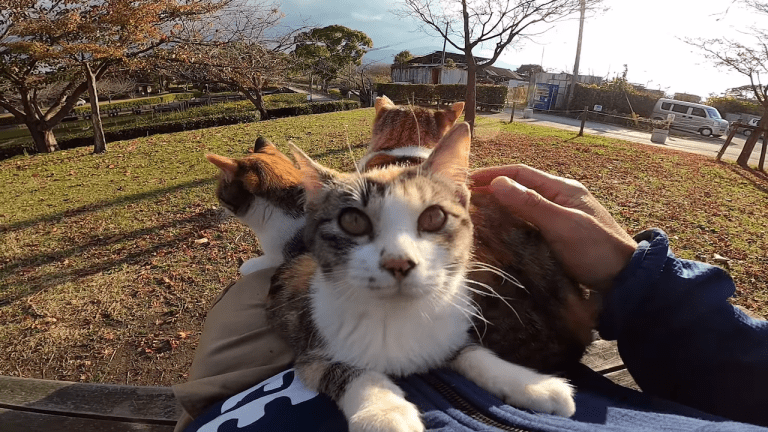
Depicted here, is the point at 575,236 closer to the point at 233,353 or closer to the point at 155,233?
the point at 233,353

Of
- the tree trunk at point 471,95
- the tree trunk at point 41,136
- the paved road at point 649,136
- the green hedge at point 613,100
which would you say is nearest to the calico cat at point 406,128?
the tree trunk at point 471,95

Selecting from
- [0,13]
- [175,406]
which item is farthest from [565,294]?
[0,13]

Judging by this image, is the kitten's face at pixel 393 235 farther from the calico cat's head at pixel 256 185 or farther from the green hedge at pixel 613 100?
the green hedge at pixel 613 100

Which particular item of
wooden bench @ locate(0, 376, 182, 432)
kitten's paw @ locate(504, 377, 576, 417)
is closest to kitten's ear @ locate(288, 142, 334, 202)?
kitten's paw @ locate(504, 377, 576, 417)

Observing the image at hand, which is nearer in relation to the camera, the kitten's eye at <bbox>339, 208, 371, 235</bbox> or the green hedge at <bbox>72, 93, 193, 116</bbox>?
the kitten's eye at <bbox>339, 208, 371, 235</bbox>

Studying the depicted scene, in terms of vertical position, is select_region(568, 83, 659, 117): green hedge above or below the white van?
above

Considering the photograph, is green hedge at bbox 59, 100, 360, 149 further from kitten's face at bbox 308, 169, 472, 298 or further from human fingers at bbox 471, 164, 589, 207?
kitten's face at bbox 308, 169, 472, 298
